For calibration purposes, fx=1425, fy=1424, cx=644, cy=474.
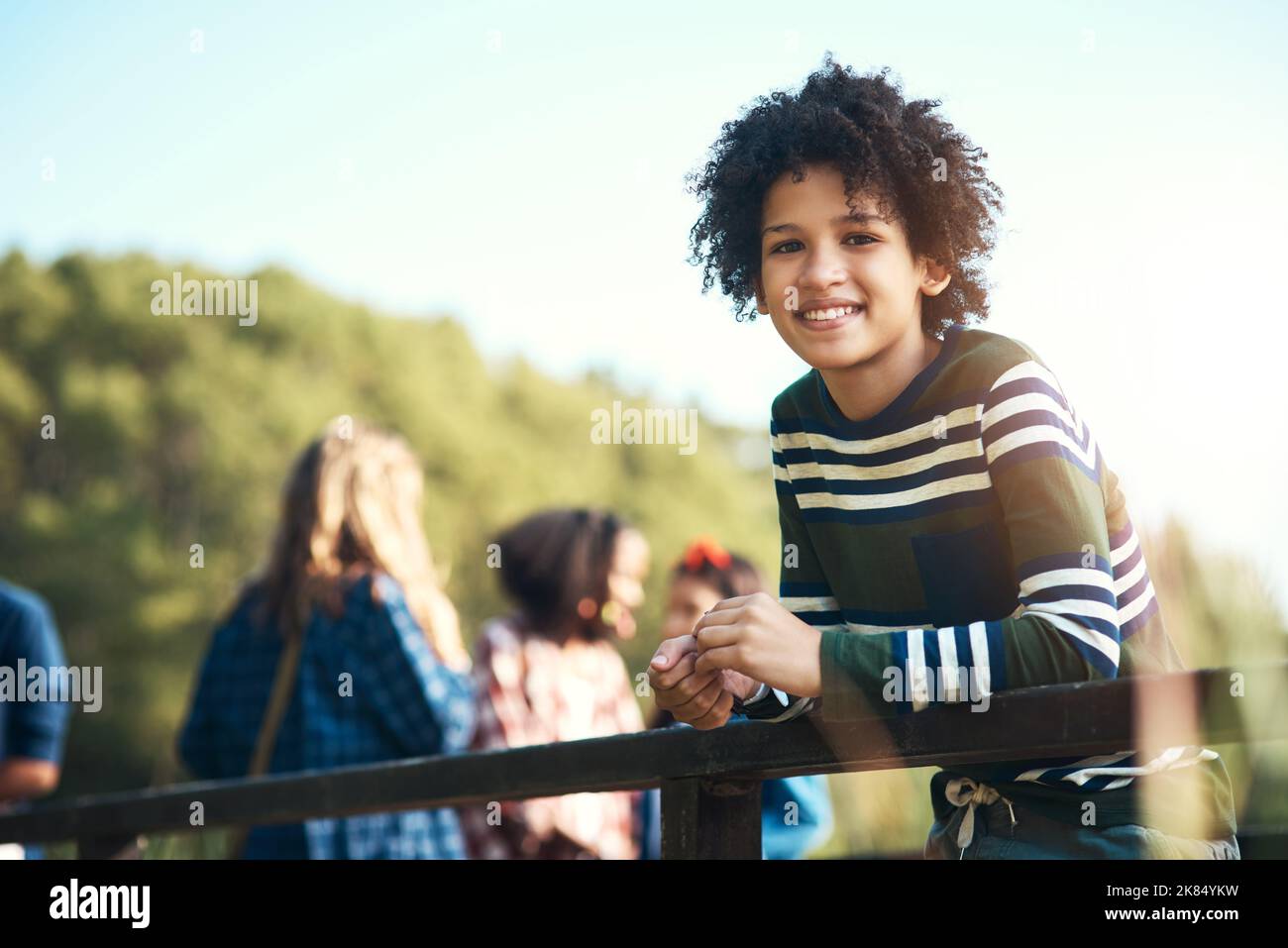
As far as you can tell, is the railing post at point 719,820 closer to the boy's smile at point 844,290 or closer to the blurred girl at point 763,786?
the boy's smile at point 844,290

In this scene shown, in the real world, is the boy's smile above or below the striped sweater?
above

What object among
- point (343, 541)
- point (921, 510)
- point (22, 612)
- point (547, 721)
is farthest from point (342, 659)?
point (921, 510)

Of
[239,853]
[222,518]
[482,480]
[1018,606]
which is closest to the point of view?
[1018,606]

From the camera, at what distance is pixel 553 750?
1.82 metres

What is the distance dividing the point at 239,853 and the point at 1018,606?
2.43m

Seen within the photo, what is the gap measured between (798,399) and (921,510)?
0.27 m

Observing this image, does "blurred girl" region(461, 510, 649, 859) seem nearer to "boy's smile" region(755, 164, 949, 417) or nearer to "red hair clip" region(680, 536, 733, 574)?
"red hair clip" region(680, 536, 733, 574)

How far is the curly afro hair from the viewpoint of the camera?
5.64ft

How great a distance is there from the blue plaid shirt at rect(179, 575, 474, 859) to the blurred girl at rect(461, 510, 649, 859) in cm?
24

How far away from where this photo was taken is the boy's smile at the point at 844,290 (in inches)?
64.4

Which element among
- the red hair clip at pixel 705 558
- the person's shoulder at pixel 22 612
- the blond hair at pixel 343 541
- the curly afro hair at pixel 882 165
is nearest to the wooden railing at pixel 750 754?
the curly afro hair at pixel 882 165

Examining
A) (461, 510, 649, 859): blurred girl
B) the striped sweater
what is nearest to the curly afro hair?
the striped sweater
